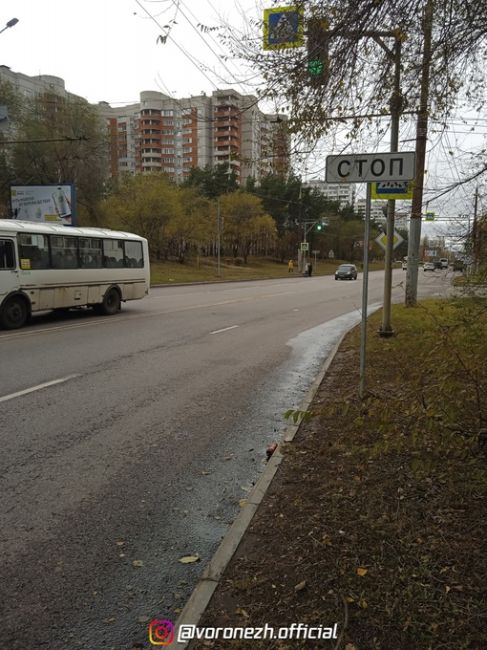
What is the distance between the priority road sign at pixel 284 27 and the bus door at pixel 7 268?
33.9ft

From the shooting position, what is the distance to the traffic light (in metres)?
4.40

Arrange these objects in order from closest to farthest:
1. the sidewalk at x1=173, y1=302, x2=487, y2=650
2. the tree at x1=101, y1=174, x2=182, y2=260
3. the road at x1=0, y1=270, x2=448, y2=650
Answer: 1. the sidewalk at x1=173, y1=302, x2=487, y2=650
2. the road at x1=0, y1=270, x2=448, y2=650
3. the tree at x1=101, y1=174, x2=182, y2=260

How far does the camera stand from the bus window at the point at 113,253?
16.2 meters

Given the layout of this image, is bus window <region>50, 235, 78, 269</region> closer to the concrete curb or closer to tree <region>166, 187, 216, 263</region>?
the concrete curb

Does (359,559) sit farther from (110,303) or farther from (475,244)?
(110,303)

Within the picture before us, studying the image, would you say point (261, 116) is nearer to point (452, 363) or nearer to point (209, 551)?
point (452, 363)

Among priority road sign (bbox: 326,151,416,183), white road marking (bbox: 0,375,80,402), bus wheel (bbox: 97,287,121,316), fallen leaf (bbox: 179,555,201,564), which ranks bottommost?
fallen leaf (bbox: 179,555,201,564)

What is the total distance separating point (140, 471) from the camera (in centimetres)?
456

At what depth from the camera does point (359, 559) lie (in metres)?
2.97

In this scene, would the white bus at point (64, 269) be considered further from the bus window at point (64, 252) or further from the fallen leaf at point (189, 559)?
the fallen leaf at point (189, 559)

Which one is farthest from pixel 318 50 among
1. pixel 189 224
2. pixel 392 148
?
pixel 189 224

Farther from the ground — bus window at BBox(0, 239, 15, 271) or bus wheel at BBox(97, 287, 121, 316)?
bus window at BBox(0, 239, 15, 271)


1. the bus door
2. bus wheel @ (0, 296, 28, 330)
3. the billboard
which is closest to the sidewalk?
bus wheel @ (0, 296, 28, 330)

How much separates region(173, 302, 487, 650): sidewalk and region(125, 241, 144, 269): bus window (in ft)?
45.3
